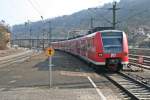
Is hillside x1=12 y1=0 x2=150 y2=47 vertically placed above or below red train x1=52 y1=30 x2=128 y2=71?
above

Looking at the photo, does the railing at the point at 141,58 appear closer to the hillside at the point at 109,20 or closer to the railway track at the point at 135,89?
the hillside at the point at 109,20

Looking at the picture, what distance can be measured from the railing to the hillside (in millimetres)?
3810

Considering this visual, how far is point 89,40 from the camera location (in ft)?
117

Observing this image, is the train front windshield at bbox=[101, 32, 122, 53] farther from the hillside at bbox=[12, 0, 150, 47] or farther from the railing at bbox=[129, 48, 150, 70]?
the hillside at bbox=[12, 0, 150, 47]

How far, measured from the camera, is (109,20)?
249ft

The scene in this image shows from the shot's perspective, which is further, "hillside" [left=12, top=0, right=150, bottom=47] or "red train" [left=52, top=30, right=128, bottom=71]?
"hillside" [left=12, top=0, right=150, bottom=47]

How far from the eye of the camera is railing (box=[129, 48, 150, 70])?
33.9 metres

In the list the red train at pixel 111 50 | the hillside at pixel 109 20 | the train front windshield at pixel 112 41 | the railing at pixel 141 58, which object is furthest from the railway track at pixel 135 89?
the hillside at pixel 109 20

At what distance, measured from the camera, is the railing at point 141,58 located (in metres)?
33.9

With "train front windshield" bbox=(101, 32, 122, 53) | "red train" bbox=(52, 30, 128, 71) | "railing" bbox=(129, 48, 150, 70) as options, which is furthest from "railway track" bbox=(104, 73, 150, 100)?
"railing" bbox=(129, 48, 150, 70)

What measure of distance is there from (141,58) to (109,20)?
44.7 meters

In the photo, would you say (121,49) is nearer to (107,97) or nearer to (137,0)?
(107,97)

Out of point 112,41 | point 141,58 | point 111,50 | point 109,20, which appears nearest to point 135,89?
point 111,50

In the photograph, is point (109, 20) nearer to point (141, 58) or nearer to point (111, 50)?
point (141, 58)
